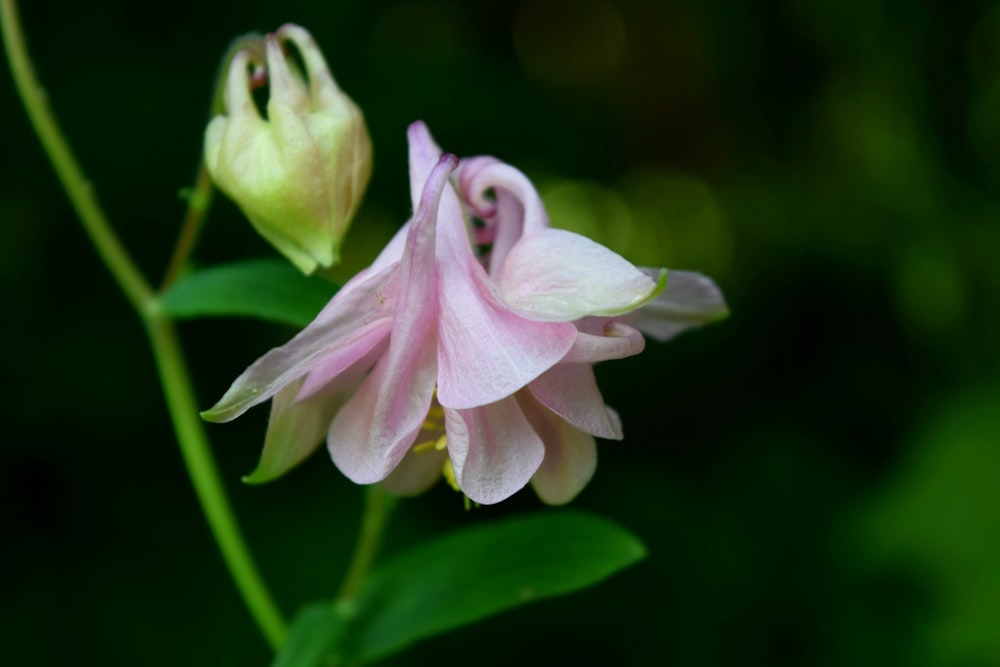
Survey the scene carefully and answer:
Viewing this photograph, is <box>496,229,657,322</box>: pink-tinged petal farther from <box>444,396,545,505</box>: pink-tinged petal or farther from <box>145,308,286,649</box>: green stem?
<box>145,308,286,649</box>: green stem

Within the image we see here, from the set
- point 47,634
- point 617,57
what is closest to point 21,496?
point 47,634

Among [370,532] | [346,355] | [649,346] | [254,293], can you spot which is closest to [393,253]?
[346,355]

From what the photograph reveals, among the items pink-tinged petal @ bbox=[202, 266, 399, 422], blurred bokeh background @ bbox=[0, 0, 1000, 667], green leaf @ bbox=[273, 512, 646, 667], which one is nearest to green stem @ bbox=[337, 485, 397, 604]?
green leaf @ bbox=[273, 512, 646, 667]

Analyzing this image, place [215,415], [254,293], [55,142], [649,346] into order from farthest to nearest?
1. [649,346]
2. [55,142]
3. [254,293]
4. [215,415]

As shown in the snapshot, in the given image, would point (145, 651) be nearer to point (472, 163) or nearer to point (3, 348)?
point (3, 348)

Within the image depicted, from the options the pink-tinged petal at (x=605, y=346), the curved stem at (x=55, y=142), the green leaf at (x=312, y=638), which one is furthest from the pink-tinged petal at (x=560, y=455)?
the curved stem at (x=55, y=142)

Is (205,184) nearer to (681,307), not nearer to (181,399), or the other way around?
(181,399)
